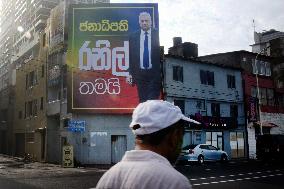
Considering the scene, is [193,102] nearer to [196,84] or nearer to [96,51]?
[196,84]

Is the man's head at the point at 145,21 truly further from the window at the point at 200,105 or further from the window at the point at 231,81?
the window at the point at 231,81

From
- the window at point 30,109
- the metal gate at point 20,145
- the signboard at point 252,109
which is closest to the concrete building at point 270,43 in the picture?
the signboard at point 252,109

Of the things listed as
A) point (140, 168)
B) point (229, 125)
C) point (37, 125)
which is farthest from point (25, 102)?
point (140, 168)

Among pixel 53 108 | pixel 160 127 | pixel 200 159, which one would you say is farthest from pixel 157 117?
pixel 53 108

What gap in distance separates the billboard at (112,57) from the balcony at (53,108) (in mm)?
2985

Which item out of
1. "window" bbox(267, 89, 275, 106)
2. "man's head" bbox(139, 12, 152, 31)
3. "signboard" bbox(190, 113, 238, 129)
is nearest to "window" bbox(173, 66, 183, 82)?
"signboard" bbox(190, 113, 238, 129)

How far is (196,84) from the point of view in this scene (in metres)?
34.6

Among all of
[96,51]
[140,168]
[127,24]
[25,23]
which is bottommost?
[140,168]

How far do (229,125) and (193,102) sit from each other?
16.2 ft

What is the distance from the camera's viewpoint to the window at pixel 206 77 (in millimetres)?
35250

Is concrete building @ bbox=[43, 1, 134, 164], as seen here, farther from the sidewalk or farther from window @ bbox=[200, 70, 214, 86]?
window @ bbox=[200, 70, 214, 86]

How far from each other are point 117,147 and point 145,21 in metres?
10.7

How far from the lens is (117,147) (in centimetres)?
2894

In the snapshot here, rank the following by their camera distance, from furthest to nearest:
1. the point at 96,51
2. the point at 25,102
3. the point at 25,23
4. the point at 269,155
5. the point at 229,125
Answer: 1. the point at 25,23
2. the point at 25,102
3. the point at 229,125
4. the point at 96,51
5. the point at 269,155
